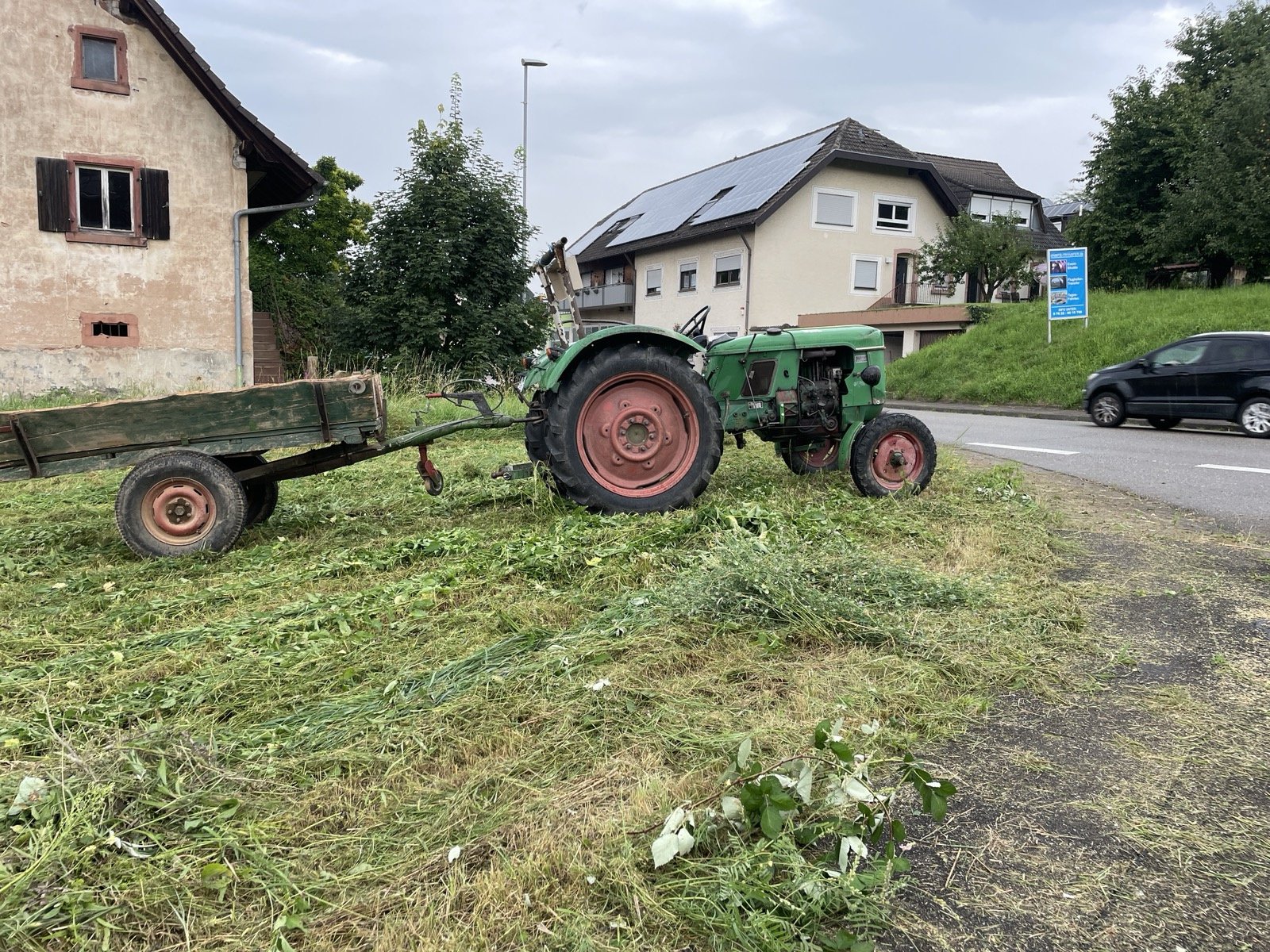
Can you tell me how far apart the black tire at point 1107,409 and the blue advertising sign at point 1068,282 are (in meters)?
5.87

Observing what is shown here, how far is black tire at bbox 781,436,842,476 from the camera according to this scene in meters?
6.98

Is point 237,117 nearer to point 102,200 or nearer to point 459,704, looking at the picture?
point 102,200

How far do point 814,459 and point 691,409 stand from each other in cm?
168

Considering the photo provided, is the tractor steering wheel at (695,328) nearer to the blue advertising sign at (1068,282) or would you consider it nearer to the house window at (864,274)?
the blue advertising sign at (1068,282)

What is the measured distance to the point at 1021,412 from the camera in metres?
18.3

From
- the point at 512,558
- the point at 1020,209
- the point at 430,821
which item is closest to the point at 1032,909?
the point at 430,821

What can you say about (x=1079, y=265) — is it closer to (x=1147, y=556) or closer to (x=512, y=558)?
(x=1147, y=556)

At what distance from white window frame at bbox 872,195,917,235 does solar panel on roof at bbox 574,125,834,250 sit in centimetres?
340

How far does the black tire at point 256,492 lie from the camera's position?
5469mm

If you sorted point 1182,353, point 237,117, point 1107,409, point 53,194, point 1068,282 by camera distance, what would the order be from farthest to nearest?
point 1068,282
point 237,117
point 53,194
point 1107,409
point 1182,353

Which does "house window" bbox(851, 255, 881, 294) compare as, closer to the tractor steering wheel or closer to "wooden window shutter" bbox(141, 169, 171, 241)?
"wooden window shutter" bbox(141, 169, 171, 241)

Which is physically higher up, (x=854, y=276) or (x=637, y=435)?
(x=854, y=276)

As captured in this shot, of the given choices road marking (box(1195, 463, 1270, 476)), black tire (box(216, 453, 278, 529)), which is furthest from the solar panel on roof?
black tire (box(216, 453, 278, 529))

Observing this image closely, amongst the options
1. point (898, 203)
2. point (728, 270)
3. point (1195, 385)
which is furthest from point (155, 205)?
point (898, 203)
